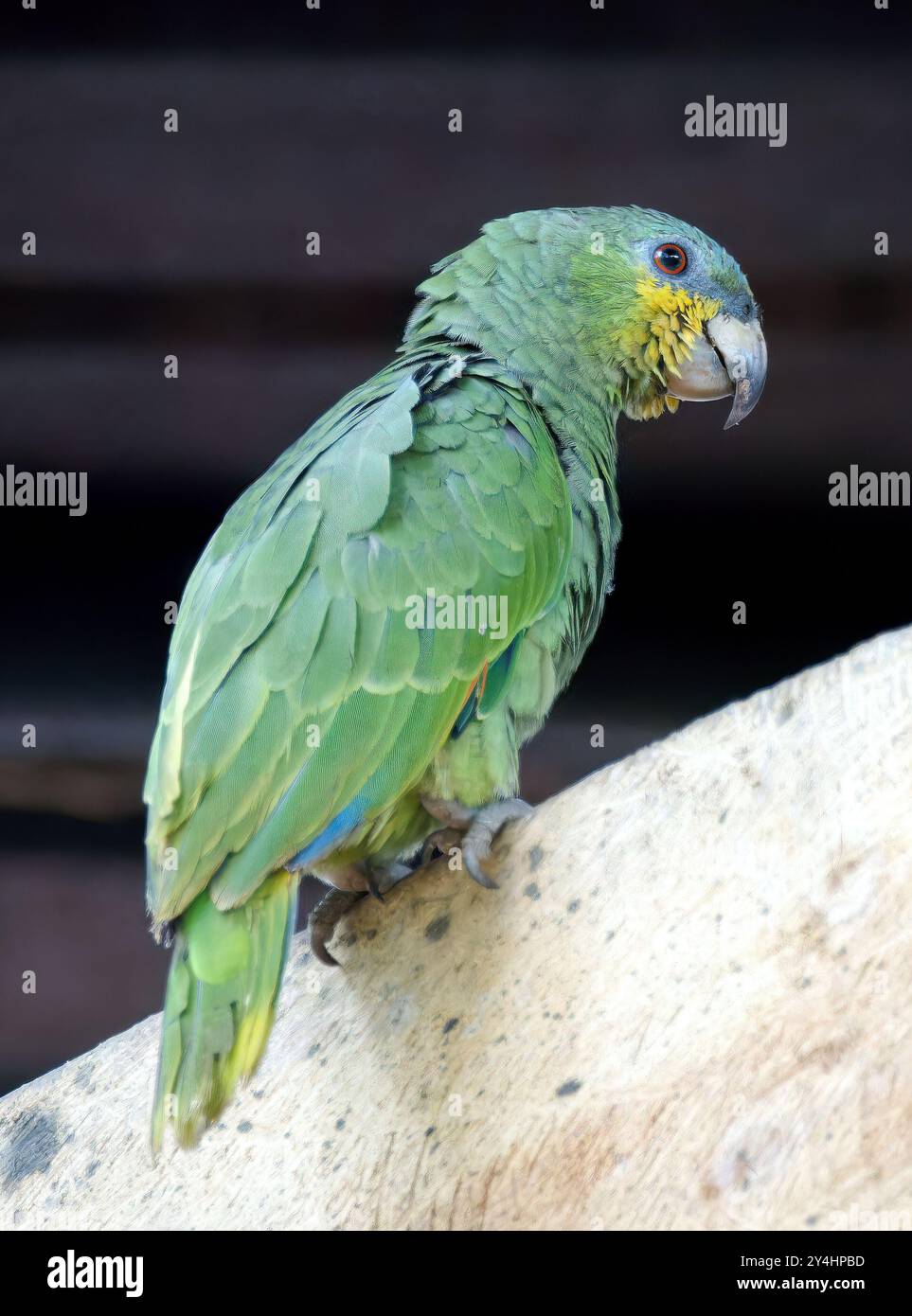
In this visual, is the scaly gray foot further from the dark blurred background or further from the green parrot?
the dark blurred background

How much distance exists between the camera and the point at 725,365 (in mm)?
1938

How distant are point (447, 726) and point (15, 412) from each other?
5.81 ft

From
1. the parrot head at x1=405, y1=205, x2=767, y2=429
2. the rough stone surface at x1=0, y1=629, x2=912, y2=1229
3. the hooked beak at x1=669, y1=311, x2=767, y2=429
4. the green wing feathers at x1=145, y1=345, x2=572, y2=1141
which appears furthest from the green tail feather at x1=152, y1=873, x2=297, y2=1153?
the hooked beak at x1=669, y1=311, x2=767, y2=429

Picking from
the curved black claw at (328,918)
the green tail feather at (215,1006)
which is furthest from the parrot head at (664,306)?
the green tail feather at (215,1006)

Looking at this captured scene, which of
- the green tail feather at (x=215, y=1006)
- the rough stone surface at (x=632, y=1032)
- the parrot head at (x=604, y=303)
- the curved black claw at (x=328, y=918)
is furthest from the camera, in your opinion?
the parrot head at (x=604, y=303)

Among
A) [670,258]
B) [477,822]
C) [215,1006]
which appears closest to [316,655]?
[477,822]

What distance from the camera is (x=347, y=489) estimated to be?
5.15 feet

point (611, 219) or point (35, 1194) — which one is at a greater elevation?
point (611, 219)

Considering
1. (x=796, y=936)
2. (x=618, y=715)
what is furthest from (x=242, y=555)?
(x=618, y=715)

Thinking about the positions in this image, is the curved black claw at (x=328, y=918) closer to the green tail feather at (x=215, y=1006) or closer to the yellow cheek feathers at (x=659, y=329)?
the green tail feather at (x=215, y=1006)

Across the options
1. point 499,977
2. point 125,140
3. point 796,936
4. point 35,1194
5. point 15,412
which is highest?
point 125,140

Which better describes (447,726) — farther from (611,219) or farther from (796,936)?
(611,219)

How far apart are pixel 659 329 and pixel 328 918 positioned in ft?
3.18

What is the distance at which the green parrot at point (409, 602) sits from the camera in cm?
140
